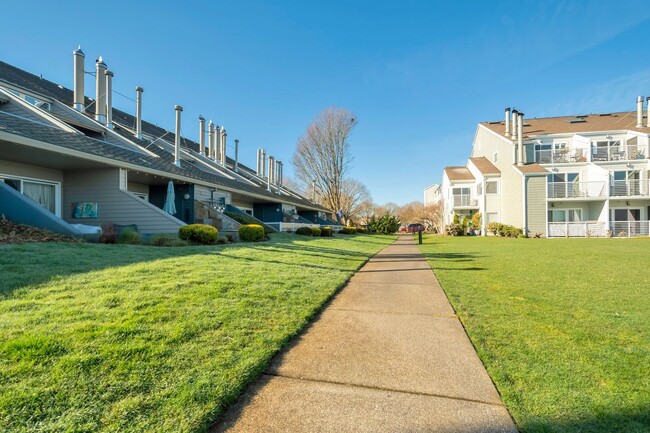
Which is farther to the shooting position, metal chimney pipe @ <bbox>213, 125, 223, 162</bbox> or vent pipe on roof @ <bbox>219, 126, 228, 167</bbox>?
metal chimney pipe @ <bbox>213, 125, 223, 162</bbox>

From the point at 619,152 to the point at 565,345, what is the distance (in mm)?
32229

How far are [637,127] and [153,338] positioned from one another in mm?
37886

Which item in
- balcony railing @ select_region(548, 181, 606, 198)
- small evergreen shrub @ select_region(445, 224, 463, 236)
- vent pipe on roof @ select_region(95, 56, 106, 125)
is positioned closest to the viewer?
vent pipe on roof @ select_region(95, 56, 106, 125)

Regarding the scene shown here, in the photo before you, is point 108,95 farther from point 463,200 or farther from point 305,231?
point 463,200

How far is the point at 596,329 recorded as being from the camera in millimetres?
3561

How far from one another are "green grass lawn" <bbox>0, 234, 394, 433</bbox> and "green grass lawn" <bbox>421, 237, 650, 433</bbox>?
6.58 feet

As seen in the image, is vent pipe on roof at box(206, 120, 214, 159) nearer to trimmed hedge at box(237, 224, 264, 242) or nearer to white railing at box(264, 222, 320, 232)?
white railing at box(264, 222, 320, 232)

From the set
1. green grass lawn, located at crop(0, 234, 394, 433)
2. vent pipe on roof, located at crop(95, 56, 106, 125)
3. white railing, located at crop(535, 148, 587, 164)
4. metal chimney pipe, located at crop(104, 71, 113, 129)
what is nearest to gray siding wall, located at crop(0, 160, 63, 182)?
metal chimney pipe, located at crop(104, 71, 113, 129)

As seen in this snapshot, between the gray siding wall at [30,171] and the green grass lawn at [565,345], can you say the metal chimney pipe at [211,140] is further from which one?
the green grass lawn at [565,345]

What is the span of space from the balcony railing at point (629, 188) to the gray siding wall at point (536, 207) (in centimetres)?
481

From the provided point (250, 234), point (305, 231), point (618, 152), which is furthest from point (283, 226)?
point (618, 152)

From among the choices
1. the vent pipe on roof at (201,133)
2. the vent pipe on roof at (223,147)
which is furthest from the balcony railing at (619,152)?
the vent pipe on roof at (201,133)

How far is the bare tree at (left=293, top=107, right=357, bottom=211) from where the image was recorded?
Result: 34.6 metres

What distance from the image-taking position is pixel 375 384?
2455mm
